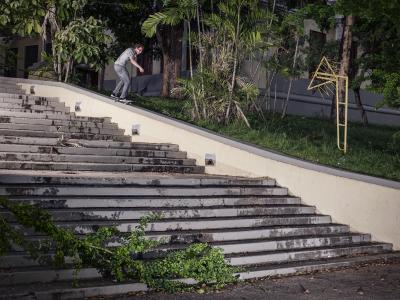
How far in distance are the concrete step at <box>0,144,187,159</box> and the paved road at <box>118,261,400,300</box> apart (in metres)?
4.37

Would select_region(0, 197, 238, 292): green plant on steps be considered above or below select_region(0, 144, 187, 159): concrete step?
below

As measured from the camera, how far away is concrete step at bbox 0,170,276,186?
748 centimetres

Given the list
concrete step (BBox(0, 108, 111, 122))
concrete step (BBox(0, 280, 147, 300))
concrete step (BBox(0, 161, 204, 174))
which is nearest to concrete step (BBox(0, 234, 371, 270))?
concrete step (BBox(0, 280, 147, 300))

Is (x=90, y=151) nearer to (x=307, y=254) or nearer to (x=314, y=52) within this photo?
(x=307, y=254)

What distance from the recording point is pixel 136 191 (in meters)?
8.10

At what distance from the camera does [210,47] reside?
13.7 m

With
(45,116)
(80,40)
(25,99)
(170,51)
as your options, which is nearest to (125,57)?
(80,40)

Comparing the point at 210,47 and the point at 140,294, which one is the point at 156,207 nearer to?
the point at 140,294

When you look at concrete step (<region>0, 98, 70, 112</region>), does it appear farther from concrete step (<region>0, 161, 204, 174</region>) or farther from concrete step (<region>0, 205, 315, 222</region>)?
concrete step (<region>0, 205, 315, 222</region>)

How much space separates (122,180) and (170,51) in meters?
11.2

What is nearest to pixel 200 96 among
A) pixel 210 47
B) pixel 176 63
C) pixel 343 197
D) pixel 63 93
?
pixel 210 47

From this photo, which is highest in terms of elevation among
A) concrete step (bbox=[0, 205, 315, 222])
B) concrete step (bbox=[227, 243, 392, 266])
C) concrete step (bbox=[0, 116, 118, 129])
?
concrete step (bbox=[0, 116, 118, 129])

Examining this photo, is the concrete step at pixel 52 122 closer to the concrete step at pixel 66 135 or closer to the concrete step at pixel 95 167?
the concrete step at pixel 66 135

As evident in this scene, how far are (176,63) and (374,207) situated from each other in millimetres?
11143
